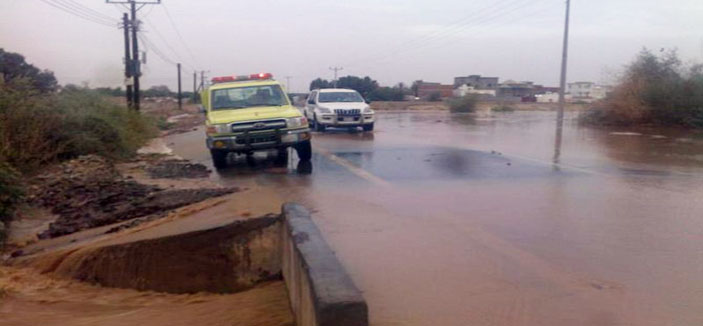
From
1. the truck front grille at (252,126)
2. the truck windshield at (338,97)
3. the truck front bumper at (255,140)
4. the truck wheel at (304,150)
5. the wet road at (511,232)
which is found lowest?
the wet road at (511,232)

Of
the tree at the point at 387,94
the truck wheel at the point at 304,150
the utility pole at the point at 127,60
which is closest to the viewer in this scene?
the truck wheel at the point at 304,150

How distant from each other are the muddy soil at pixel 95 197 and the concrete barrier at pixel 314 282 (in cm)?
348

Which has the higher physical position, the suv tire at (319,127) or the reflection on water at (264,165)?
the suv tire at (319,127)

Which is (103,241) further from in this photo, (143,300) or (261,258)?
(261,258)

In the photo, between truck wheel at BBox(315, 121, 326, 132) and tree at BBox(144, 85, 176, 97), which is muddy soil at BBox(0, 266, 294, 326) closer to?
truck wheel at BBox(315, 121, 326, 132)

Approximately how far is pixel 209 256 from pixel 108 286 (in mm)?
1085

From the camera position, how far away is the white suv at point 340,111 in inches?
959

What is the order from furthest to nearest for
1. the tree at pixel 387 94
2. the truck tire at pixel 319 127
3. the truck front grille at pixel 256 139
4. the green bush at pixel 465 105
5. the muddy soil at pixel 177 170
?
the tree at pixel 387 94, the green bush at pixel 465 105, the truck tire at pixel 319 127, the truck front grille at pixel 256 139, the muddy soil at pixel 177 170

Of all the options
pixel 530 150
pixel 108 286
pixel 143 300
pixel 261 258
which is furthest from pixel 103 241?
pixel 530 150

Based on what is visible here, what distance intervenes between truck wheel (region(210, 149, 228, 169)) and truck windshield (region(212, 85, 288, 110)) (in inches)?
48.8

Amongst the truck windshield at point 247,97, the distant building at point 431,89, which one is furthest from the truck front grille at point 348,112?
the distant building at point 431,89

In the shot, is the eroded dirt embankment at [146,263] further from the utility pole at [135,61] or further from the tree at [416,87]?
the tree at [416,87]

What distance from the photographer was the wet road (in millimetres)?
5211

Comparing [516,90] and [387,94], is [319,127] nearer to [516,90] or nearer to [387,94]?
[387,94]
